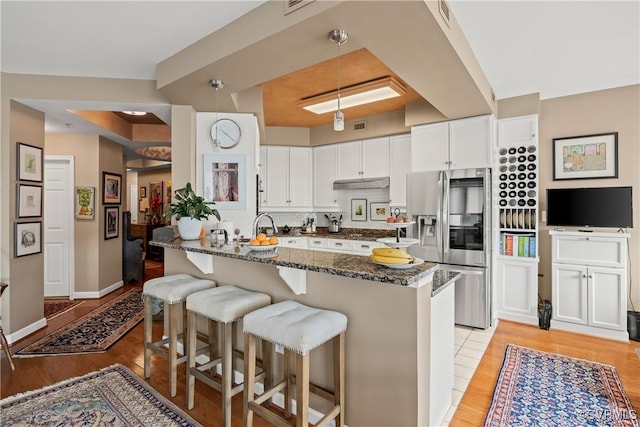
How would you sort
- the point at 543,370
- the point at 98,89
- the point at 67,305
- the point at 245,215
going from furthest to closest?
the point at 67,305 → the point at 245,215 → the point at 98,89 → the point at 543,370

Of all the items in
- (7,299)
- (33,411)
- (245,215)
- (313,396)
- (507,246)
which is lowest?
(33,411)

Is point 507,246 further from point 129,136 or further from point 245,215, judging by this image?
point 129,136

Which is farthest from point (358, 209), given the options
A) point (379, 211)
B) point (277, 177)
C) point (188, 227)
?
point (188, 227)

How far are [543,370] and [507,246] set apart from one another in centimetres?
151

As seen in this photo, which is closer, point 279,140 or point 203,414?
point 203,414

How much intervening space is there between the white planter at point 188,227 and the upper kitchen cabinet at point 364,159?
2.71 metres

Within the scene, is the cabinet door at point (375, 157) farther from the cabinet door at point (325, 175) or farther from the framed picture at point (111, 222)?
the framed picture at point (111, 222)

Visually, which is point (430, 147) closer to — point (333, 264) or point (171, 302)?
point (333, 264)

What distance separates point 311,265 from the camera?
5.97ft

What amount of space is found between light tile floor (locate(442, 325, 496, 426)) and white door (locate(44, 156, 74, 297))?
209 inches

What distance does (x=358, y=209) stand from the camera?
5250 millimetres

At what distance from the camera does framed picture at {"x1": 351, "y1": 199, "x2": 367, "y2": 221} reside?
17.0ft

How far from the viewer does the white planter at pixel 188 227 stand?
2.86m

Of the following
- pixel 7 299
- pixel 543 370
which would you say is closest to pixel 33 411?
pixel 7 299
